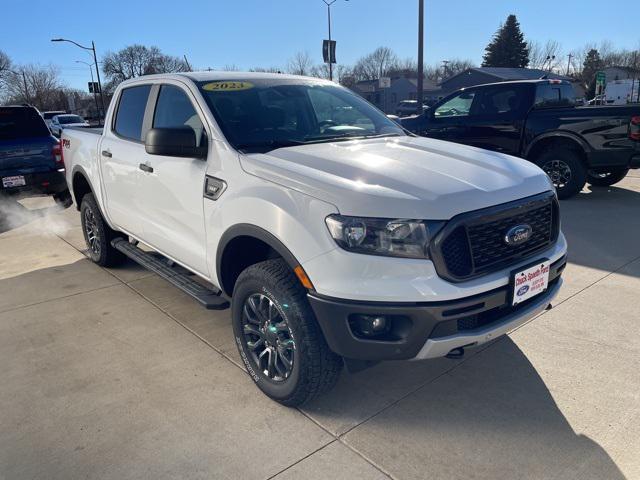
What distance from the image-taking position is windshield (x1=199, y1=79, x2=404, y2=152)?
3168 mm

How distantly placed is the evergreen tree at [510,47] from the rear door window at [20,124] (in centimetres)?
6820

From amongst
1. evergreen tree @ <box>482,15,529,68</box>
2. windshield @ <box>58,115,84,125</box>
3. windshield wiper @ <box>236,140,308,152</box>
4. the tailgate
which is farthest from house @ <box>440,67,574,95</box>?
windshield wiper @ <box>236,140,308,152</box>

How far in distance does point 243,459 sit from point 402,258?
1240 mm

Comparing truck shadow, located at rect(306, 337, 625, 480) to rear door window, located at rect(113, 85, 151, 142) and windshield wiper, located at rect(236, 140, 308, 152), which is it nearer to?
windshield wiper, located at rect(236, 140, 308, 152)

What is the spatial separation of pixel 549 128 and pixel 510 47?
2632 inches

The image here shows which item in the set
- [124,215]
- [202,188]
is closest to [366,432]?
[202,188]

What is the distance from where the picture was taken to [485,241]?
7.92ft

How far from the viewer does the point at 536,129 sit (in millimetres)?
7922

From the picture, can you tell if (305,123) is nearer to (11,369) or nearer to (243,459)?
(243,459)

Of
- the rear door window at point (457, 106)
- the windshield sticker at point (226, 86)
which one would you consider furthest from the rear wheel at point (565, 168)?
the windshield sticker at point (226, 86)

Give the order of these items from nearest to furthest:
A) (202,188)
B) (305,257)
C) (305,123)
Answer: (305,257) → (202,188) → (305,123)

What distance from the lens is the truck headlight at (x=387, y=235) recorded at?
2250 mm

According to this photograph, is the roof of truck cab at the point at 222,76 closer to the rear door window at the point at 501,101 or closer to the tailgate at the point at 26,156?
the tailgate at the point at 26,156

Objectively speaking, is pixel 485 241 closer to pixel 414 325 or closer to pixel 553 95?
pixel 414 325
